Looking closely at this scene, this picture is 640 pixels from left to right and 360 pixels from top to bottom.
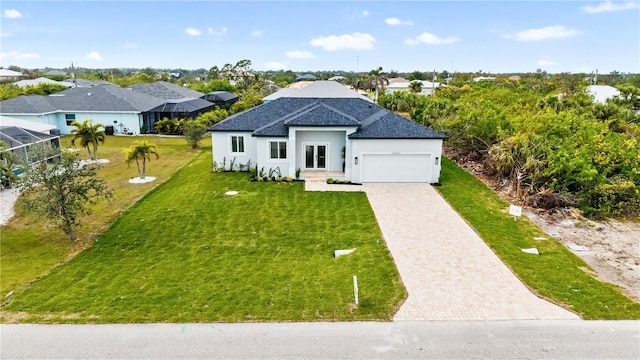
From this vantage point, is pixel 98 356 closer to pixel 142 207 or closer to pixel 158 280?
pixel 158 280

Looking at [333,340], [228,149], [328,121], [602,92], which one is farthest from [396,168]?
[602,92]

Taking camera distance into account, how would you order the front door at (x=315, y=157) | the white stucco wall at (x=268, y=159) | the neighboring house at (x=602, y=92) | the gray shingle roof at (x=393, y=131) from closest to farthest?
1. the gray shingle roof at (x=393, y=131)
2. the white stucco wall at (x=268, y=159)
3. the front door at (x=315, y=157)
4. the neighboring house at (x=602, y=92)

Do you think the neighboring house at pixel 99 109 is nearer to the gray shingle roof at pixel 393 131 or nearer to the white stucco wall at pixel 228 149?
the white stucco wall at pixel 228 149

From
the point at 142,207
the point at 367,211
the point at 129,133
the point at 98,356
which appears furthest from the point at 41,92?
the point at 98,356

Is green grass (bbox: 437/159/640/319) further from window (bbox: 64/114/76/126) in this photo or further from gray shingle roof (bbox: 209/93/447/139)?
window (bbox: 64/114/76/126)

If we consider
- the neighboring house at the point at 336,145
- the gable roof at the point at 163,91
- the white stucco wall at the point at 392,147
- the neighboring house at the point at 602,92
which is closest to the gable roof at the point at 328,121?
the neighboring house at the point at 336,145

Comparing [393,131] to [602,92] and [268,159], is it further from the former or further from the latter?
[602,92]
